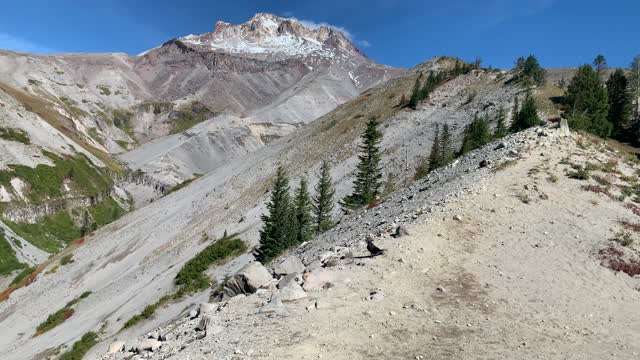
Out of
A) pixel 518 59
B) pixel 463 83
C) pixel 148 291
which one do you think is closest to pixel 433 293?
pixel 148 291

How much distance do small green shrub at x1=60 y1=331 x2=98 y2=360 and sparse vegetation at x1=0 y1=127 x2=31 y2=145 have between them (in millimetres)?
121391

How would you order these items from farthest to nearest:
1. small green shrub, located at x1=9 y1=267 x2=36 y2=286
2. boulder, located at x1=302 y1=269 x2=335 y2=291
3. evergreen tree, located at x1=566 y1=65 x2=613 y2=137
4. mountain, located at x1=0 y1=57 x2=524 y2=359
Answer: small green shrub, located at x1=9 y1=267 x2=36 y2=286
evergreen tree, located at x1=566 y1=65 x2=613 y2=137
mountain, located at x1=0 y1=57 x2=524 y2=359
boulder, located at x1=302 y1=269 x2=335 y2=291

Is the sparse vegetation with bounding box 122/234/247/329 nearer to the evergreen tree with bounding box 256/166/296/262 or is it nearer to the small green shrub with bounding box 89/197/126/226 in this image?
the evergreen tree with bounding box 256/166/296/262

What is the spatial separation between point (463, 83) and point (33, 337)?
98145 millimetres

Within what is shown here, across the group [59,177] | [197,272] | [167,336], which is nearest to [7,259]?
[59,177]

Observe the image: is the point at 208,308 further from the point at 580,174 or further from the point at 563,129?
the point at 563,129

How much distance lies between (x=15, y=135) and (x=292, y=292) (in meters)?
161

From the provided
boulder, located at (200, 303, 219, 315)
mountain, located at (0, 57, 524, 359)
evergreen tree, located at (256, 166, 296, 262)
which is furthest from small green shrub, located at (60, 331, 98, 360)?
boulder, located at (200, 303, 219, 315)

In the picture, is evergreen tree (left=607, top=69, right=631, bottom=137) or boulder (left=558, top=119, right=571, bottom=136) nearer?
boulder (left=558, top=119, right=571, bottom=136)

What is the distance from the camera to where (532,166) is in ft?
93.9

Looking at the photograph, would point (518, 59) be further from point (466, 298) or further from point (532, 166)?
point (466, 298)

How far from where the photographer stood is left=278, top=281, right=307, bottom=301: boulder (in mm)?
18281

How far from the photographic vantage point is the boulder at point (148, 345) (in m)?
17.6

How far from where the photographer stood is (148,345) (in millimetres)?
17766
